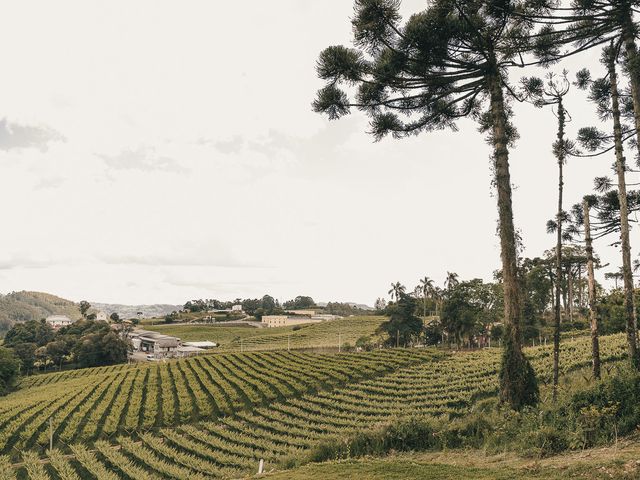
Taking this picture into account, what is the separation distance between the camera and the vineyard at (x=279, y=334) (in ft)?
294

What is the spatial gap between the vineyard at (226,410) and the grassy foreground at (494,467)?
755cm

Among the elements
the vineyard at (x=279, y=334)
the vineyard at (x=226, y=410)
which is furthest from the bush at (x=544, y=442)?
the vineyard at (x=279, y=334)

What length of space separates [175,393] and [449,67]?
38.8 m

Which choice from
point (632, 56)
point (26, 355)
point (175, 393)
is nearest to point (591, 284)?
point (632, 56)

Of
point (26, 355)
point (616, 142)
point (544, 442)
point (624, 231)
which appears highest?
point (616, 142)

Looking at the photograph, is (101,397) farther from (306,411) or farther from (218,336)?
(218,336)

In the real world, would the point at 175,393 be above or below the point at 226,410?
below

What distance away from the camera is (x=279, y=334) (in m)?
109

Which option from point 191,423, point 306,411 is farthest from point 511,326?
point 191,423

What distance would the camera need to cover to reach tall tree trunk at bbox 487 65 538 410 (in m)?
10.7

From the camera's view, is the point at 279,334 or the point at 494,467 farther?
the point at 279,334

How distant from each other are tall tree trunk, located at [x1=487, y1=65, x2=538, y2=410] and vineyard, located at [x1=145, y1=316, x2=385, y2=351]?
232 feet

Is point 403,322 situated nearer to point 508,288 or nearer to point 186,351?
point 186,351

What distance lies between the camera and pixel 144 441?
90.4ft
